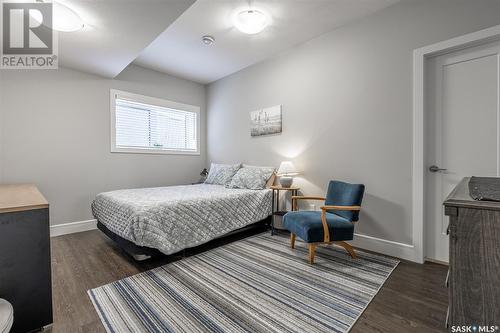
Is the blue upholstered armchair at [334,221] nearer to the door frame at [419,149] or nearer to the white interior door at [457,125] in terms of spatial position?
the door frame at [419,149]

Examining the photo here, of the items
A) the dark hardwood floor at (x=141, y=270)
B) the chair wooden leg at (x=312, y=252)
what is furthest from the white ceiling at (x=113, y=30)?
the chair wooden leg at (x=312, y=252)

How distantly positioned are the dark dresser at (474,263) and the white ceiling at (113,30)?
2.36 m

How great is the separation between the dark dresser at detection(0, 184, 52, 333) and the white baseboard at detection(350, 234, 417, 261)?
2932 mm

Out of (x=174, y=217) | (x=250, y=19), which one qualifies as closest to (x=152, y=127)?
(x=174, y=217)

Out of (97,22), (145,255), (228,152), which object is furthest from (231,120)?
(145,255)

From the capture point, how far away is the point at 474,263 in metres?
0.84

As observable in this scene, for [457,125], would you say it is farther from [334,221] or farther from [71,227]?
[71,227]

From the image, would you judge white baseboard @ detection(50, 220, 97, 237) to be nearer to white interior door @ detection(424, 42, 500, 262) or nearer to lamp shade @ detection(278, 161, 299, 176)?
lamp shade @ detection(278, 161, 299, 176)

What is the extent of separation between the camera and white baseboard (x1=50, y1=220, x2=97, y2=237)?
319 centimetres

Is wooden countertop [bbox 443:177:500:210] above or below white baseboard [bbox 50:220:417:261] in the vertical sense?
above

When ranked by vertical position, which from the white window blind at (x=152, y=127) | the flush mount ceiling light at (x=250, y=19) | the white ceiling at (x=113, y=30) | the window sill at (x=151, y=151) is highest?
the flush mount ceiling light at (x=250, y=19)

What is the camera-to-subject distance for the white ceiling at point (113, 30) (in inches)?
78.5

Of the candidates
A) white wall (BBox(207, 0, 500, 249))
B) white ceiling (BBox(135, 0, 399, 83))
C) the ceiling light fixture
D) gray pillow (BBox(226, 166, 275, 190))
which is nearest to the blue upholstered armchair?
white wall (BBox(207, 0, 500, 249))

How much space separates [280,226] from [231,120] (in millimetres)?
2233
